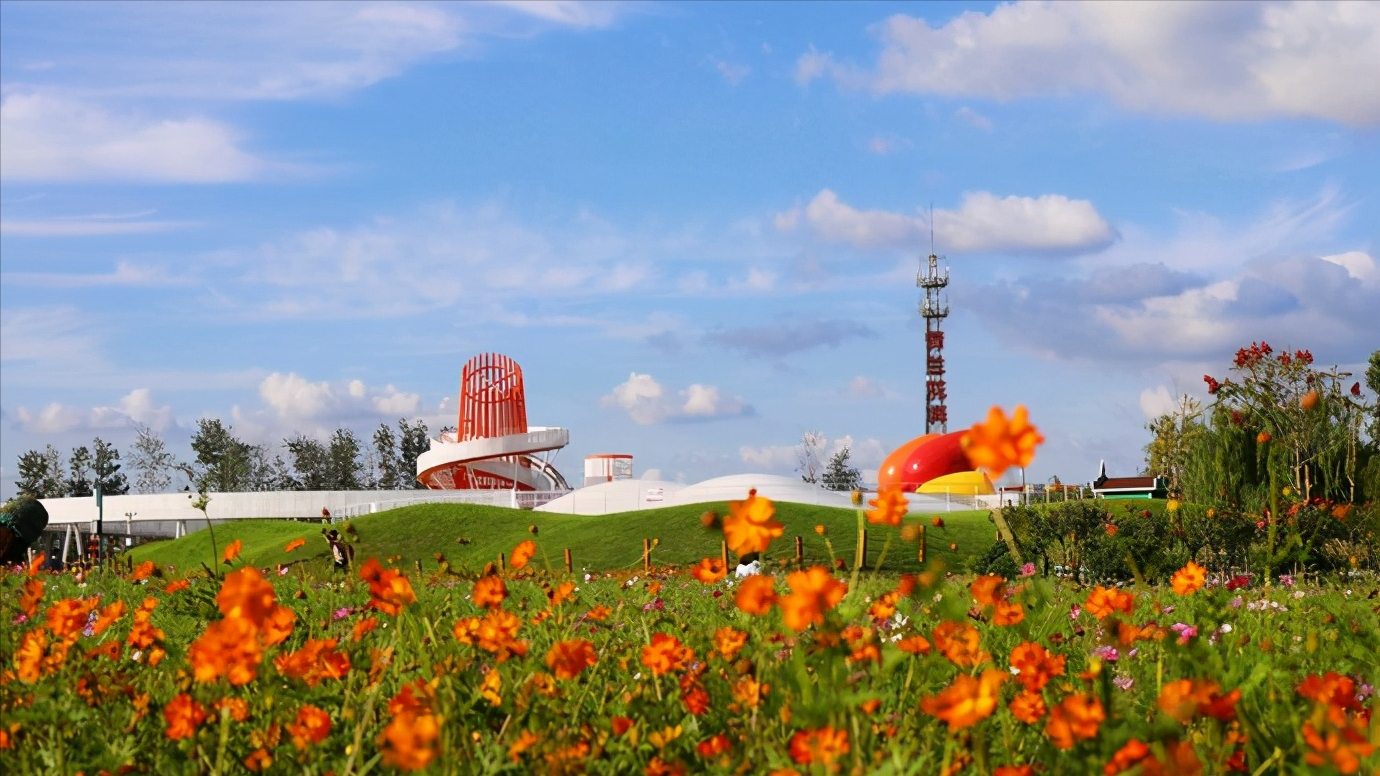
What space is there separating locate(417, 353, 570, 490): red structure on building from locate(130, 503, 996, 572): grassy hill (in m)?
8.83

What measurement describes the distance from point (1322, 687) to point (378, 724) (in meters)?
2.01

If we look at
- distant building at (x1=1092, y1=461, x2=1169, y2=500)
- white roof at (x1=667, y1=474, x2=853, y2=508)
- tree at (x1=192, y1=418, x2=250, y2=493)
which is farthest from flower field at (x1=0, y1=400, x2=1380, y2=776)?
tree at (x1=192, y1=418, x2=250, y2=493)

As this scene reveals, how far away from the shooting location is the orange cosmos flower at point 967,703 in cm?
169

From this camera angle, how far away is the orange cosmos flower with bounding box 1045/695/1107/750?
1888 millimetres

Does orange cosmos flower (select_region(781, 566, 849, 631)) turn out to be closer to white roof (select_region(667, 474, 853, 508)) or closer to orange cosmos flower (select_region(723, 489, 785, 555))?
orange cosmos flower (select_region(723, 489, 785, 555))

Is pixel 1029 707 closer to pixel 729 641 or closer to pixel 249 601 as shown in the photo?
pixel 729 641

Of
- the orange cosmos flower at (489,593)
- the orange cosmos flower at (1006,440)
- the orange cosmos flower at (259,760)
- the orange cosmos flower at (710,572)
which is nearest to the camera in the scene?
the orange cosmos flower at (1006,440)

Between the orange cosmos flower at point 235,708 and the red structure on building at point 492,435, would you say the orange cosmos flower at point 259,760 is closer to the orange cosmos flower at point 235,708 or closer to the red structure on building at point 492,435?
the orange cosmos flower at point 235,708

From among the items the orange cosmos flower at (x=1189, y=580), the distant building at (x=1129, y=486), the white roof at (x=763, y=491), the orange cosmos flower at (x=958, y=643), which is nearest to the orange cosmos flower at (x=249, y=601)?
the orange cosmos flower at (x=958, y=643)

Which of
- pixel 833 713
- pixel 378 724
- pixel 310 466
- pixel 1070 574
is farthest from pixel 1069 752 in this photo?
pixel 310 466

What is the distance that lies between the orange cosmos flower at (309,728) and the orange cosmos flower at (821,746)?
85 centimetres

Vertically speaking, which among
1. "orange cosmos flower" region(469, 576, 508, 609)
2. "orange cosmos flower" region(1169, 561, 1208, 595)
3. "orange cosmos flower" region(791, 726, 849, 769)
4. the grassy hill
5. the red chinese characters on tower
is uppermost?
the red chinese characters on tower

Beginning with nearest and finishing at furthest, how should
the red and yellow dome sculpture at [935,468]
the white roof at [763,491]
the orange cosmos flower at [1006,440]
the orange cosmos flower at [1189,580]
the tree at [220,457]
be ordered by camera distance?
the orange cosmos flower at [1006,440] < the orange cosmos flower at [1189,580] < the white roof at [763,491] < the red and yellow dome sculpture at [935,468] < the tree at [220,457]

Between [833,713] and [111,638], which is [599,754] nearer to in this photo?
[833,713]
